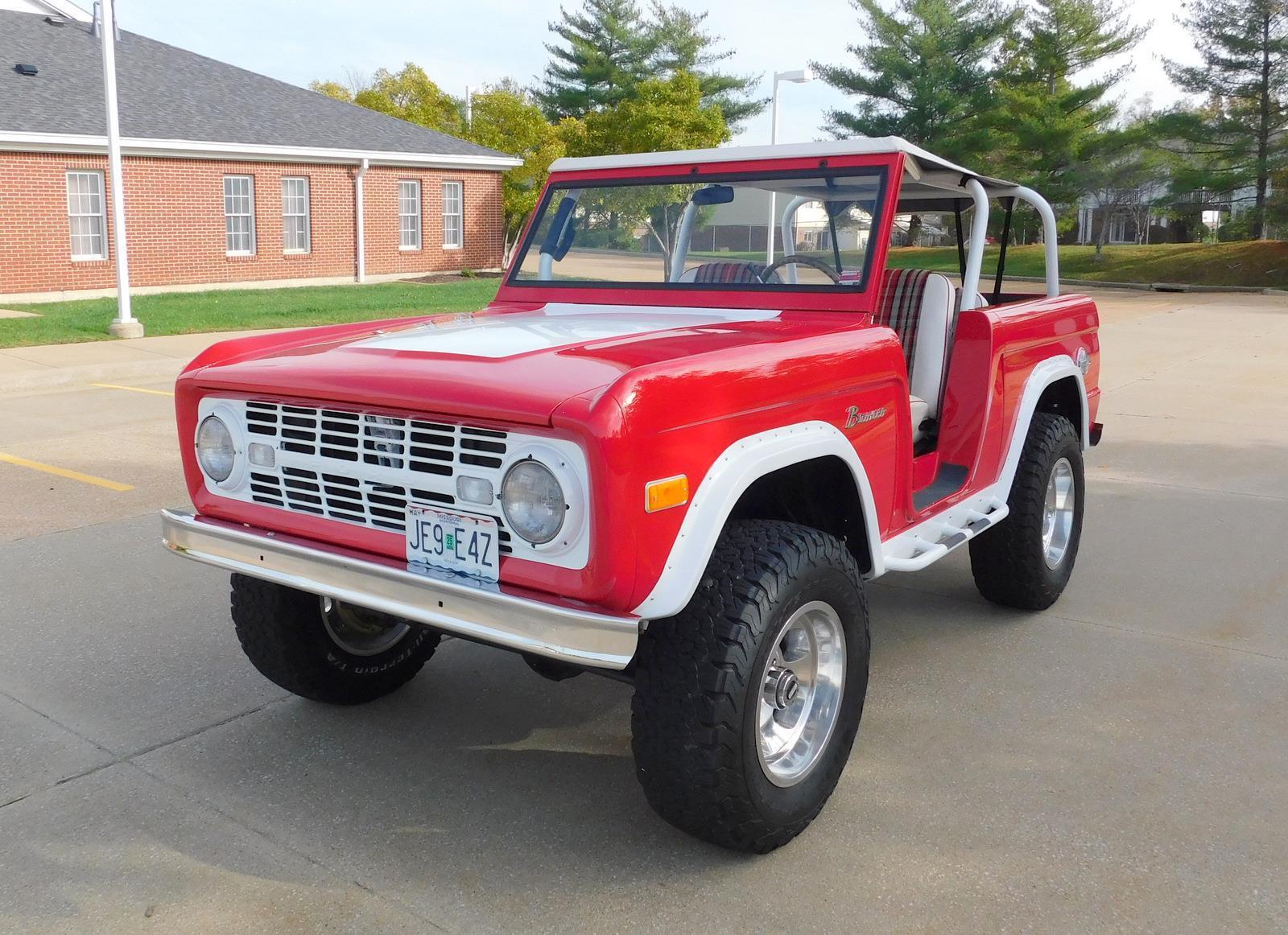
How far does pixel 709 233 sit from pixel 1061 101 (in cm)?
3583

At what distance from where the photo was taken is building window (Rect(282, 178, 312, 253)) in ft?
80.0

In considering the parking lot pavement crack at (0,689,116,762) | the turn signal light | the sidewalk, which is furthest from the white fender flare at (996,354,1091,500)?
the sidewalk

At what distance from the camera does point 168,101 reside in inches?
912

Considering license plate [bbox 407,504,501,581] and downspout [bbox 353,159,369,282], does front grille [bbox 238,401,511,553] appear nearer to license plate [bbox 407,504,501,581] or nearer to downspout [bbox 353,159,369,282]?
license plate [bbox 407,504,501,581]

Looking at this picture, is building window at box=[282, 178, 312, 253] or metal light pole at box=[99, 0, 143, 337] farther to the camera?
building window at box=[282, 178, 312, 253]

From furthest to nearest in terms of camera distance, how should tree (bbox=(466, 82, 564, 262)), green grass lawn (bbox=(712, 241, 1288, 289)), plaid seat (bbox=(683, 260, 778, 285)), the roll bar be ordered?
green grass lawn (bbox=(712, 241, 1288, 289)), tree (bbox=(466, 82, 564, 262)), the roll bar, plaid seat (bbox=(683, 260, 778, 285))

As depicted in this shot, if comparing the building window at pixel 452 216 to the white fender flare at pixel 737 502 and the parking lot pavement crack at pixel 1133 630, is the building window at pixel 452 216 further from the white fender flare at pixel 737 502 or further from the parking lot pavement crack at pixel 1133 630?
the white fender flare at pixel 737 502

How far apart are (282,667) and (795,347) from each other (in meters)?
1.94

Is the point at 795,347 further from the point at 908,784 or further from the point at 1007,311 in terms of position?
the point at 1007,311

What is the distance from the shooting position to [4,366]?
11891 millimetres

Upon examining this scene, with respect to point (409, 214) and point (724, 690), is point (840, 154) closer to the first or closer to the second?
point (724, 690)

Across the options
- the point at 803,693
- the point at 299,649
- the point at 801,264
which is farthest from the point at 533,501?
the point at 801,264

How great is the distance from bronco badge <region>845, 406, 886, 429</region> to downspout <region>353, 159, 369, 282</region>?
926 inches

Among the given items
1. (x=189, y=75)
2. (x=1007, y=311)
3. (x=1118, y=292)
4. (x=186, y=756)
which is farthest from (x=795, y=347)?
(x=1118, y=292)
